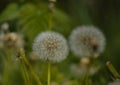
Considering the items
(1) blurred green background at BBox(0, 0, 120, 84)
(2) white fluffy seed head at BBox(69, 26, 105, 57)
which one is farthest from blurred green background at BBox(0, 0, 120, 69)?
(2) white fluffy seed head at BBox(69, 26, 105, 57)

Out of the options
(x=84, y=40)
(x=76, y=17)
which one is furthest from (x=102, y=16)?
(x=84, y=40)

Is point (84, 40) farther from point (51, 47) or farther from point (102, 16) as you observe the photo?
point (102, 16)

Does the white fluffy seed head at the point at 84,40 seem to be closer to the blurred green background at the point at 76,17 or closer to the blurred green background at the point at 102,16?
the blurred green background at the point at 76,17

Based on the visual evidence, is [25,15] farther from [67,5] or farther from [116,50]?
[67,5]

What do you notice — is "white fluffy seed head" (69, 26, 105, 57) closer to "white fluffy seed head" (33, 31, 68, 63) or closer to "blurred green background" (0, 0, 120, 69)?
"white fluffy seed head" (33, 31, 68, 63)

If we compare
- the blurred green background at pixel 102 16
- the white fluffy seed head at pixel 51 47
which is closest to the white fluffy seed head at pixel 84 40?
the white fluffy seed head at pixel 51 47

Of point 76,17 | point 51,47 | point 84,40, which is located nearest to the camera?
point 51,47

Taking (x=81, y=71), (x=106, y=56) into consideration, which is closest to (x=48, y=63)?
(x=81, y=71)
